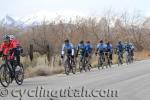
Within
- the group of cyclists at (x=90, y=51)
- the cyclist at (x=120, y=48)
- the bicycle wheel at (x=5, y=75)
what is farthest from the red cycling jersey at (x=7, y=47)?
the cyclist at (x=120, y=48)

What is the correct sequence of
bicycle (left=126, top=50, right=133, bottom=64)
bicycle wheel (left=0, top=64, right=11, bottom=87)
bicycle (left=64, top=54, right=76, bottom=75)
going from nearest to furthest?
bicycle wheel (left=0, top=64, right=11, bottom=87) < bicycle (left=64, top=54, right=76, bottom=75) < bicycle (left=126, top=50, right=133, bottom=64)

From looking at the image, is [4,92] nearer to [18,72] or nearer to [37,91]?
[37,91]

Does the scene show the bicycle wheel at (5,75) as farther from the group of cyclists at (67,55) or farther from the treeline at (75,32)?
the treeline at (75,32)

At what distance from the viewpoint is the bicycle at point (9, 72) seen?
18875mm

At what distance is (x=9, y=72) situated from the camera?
19.2m

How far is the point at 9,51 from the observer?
19.1 meters

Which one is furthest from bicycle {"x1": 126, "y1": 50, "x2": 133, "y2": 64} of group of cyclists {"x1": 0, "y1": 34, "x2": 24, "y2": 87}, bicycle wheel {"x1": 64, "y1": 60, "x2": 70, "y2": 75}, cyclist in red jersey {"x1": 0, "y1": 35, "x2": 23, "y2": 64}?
cyclist in red jersey {"x1": 0, "y1": 35, "x2": 23, "y2": 64}

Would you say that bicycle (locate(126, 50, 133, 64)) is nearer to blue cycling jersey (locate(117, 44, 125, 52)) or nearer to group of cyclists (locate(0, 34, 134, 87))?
group of cyclists (locate(0, 34, 134, 87))

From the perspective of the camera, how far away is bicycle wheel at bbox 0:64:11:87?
18766 millimetres

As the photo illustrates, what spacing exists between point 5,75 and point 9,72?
0.88ft

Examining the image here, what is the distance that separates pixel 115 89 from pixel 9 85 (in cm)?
428

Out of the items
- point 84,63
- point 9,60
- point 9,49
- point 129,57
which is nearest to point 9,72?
point 9,60

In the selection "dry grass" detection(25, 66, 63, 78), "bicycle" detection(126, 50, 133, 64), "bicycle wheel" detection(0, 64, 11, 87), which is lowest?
"bicycle" detection(126, 50, 133, 64)

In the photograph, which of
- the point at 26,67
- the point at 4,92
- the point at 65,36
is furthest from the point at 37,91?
the point at 65,36
